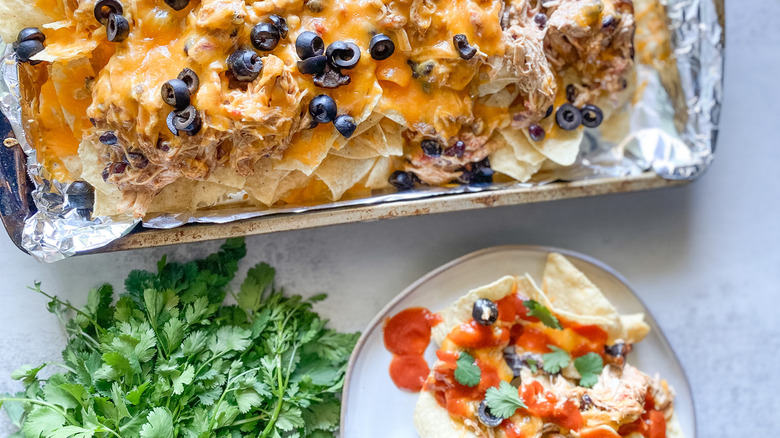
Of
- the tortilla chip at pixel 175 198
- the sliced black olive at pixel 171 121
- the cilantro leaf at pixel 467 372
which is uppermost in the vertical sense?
the sliced black olive at pixel 171 121

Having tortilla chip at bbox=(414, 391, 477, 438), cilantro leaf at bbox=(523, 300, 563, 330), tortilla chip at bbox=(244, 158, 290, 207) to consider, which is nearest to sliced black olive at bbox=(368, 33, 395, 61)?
tortilla chip at bbox=(244, 158, 290, 207)

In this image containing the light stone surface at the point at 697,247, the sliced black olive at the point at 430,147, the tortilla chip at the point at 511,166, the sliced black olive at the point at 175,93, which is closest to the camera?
the sliced black olive at the point at 175,93

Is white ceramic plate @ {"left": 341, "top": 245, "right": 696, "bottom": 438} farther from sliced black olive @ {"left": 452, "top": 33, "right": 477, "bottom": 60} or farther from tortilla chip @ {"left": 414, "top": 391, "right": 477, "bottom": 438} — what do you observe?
sliced black olive @ {"left": 452, "top": 33, "right": 477, "bottom": 60}

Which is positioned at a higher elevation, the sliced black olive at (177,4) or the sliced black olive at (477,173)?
the sliced black olive at (177,4)

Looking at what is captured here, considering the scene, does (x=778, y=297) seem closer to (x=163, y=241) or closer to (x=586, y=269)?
(x=586, y=269)

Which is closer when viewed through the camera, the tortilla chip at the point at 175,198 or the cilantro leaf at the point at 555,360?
the tortilla chip at the point at 175,198

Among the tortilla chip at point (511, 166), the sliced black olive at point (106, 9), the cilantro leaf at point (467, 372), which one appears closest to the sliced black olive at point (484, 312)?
the cilantro leaf at point (467, 372)

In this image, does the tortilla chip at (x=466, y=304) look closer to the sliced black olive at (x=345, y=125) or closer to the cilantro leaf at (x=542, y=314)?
the cilantro leaf at (x=542, y=314)
